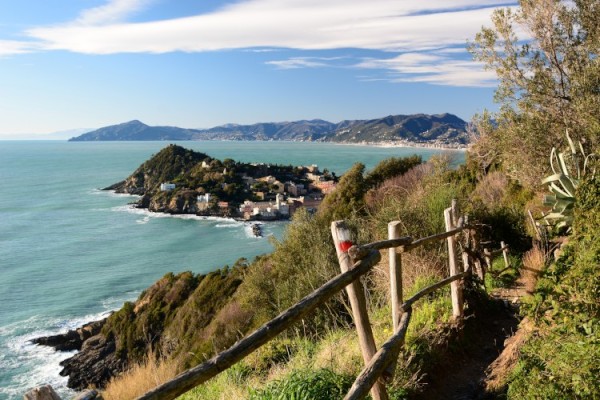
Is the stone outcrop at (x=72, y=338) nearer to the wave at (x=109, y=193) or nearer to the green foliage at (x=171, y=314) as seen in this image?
the green foliage at (x=171, y=314)

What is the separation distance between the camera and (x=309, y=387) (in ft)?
12.3

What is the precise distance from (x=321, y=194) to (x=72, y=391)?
62.7 metres

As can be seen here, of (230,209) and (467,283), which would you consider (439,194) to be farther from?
(230,209)

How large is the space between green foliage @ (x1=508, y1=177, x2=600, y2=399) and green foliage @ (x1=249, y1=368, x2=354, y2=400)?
4.18ft

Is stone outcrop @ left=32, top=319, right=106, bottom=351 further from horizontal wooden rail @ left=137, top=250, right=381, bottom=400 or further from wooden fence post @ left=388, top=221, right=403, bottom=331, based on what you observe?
horizontal wooden rail @ left=137, top=250, right=381, bottom=400

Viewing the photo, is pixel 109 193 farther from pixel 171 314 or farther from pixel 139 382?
pixel 139 382

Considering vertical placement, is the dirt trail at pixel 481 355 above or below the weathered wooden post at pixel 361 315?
below

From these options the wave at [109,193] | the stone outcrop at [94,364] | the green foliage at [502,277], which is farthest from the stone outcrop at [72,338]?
the wave at [109,193]

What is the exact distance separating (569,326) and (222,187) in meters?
82.6

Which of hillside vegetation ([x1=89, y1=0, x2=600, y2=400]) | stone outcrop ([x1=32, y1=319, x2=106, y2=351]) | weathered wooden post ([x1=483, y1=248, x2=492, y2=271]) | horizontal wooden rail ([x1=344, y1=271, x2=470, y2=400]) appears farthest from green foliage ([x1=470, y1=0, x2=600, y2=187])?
stone outcrop ([x1=32, y1=319, x2=106, y2=351])

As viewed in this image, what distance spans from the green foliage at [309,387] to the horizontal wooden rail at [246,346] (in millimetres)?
925

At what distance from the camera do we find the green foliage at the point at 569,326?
317cm

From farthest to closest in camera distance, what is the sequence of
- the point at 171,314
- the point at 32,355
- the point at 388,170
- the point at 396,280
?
1. the point at 388,170
2. the point at 171,314
3. the point at 32,355
4. the point at 396,280

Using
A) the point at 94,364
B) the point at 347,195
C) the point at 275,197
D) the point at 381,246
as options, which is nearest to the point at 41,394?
the point at 381,246
